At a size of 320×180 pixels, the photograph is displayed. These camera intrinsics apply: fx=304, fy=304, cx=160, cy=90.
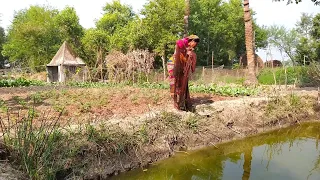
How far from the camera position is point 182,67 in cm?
655

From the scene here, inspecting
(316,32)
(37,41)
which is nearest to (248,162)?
(316,32)

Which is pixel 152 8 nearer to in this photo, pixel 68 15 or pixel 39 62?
pixel 68 15

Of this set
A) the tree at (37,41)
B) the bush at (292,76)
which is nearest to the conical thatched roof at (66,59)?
the tree at (37,41)

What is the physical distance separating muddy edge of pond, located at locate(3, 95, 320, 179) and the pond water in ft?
0.80

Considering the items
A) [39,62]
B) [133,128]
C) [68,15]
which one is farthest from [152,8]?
[133,128]

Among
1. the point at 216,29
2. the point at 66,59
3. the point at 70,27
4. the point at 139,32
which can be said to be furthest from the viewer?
the point at 216,29

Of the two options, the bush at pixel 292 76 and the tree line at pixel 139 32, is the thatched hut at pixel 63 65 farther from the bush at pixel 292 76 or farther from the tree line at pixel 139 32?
the bush at pixel 292 76

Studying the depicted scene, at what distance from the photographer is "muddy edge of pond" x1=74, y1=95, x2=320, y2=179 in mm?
5098

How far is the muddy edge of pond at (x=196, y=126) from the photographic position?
201 inches

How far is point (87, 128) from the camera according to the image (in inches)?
200

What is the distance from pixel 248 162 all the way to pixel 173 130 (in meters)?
1.56

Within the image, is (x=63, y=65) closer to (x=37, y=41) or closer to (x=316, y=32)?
(x=37, y=41)

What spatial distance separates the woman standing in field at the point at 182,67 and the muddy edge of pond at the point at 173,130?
1.05 ft

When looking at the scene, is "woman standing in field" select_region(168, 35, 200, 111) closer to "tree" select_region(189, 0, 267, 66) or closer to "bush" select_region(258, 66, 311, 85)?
"bush" select_region(258, 66, 311, 85)
